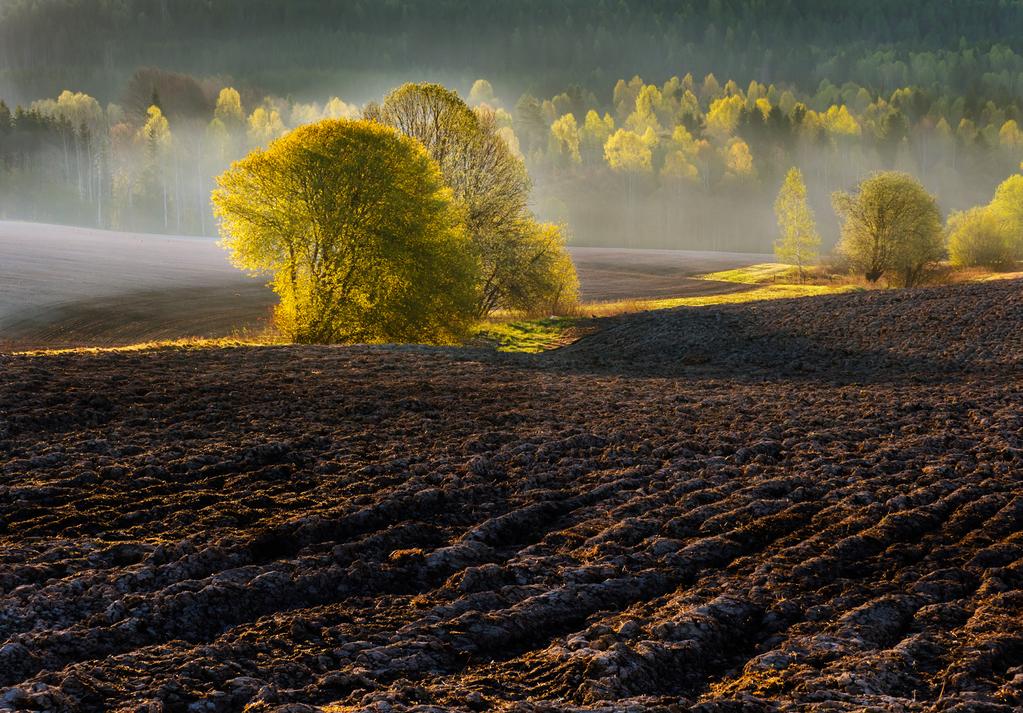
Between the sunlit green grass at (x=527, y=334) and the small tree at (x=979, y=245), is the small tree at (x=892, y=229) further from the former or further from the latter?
the sunlit green grass at (x=527, y=334)

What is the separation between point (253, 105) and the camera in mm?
177250

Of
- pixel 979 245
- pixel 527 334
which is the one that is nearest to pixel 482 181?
pixel 527 334

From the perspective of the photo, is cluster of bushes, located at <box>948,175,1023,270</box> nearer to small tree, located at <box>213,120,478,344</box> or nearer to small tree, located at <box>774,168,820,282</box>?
small tree, located at <box>774,168,820,282</box>

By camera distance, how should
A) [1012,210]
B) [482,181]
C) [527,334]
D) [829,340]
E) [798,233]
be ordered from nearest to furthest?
1. [829,340]
2. [527,334]
3. [482,181]
4. [798,233]
5. [1012,210]

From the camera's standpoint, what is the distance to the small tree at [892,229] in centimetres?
6725

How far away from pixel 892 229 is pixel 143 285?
59227 mm

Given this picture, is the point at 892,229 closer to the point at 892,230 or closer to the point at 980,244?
the point at 892,230

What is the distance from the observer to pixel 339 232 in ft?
121

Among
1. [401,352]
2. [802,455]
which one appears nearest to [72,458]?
[802,455]

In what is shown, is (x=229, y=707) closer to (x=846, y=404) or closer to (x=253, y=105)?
(x=846, y=404)

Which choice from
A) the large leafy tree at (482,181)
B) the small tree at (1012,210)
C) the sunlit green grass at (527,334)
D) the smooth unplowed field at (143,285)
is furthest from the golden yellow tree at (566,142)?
the sunlit green grass at (527,334)

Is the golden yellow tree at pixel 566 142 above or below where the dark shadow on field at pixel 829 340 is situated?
above

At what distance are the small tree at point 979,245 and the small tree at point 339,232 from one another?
6549cm

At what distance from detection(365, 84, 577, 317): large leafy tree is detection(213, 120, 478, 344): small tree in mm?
9945
